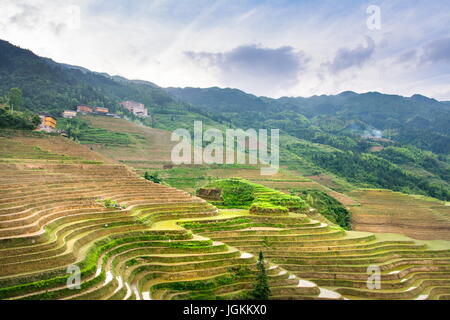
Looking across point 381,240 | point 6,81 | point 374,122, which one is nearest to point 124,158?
point 381,240

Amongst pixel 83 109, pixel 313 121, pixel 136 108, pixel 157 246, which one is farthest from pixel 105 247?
pixel 313 121

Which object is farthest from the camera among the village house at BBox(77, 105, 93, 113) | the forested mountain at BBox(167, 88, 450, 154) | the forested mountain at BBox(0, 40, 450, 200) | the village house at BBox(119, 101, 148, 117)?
the forested mountain at BBox(167, 88, 450, 154)

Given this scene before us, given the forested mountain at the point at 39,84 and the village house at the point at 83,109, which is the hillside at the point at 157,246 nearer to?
the village house at the point at 83,109

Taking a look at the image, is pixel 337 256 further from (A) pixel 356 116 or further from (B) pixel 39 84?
(A) pixel 356 116

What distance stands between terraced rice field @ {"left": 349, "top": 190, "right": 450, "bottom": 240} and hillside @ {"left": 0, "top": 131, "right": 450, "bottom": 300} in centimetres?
638

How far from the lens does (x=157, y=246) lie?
1742cm

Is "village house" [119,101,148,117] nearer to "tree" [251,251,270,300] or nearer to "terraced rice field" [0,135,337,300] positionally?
"terraced rice field" [0,135,337,300]

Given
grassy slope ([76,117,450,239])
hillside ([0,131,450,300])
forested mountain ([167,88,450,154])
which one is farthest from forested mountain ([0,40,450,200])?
hillside ([0,131,450,300])

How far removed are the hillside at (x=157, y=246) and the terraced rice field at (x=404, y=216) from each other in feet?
20.9

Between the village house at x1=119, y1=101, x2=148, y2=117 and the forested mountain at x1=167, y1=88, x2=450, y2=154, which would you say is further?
the forested mountain at x1=167, y1=88, x2=450, y2=154

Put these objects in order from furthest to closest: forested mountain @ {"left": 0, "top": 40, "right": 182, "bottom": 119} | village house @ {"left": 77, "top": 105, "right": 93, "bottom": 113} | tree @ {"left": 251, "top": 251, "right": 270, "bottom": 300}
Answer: forested mountain @ {"left": 0, "top": 40, "right": 182, "bottom": 119}
village house @ {"left": 77, "top": 105, "right": 93, "bottom": 113}
tree @ {"left": 251, "top": 251, "right": 270, "bottom": 300}

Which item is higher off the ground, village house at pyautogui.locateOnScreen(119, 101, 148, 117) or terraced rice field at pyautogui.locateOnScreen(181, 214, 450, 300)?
village house at pyautogui.locateOnScreen(119, 101, 148, 117)

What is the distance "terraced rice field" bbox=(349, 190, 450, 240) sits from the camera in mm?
35344

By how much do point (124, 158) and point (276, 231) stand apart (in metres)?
32.5
